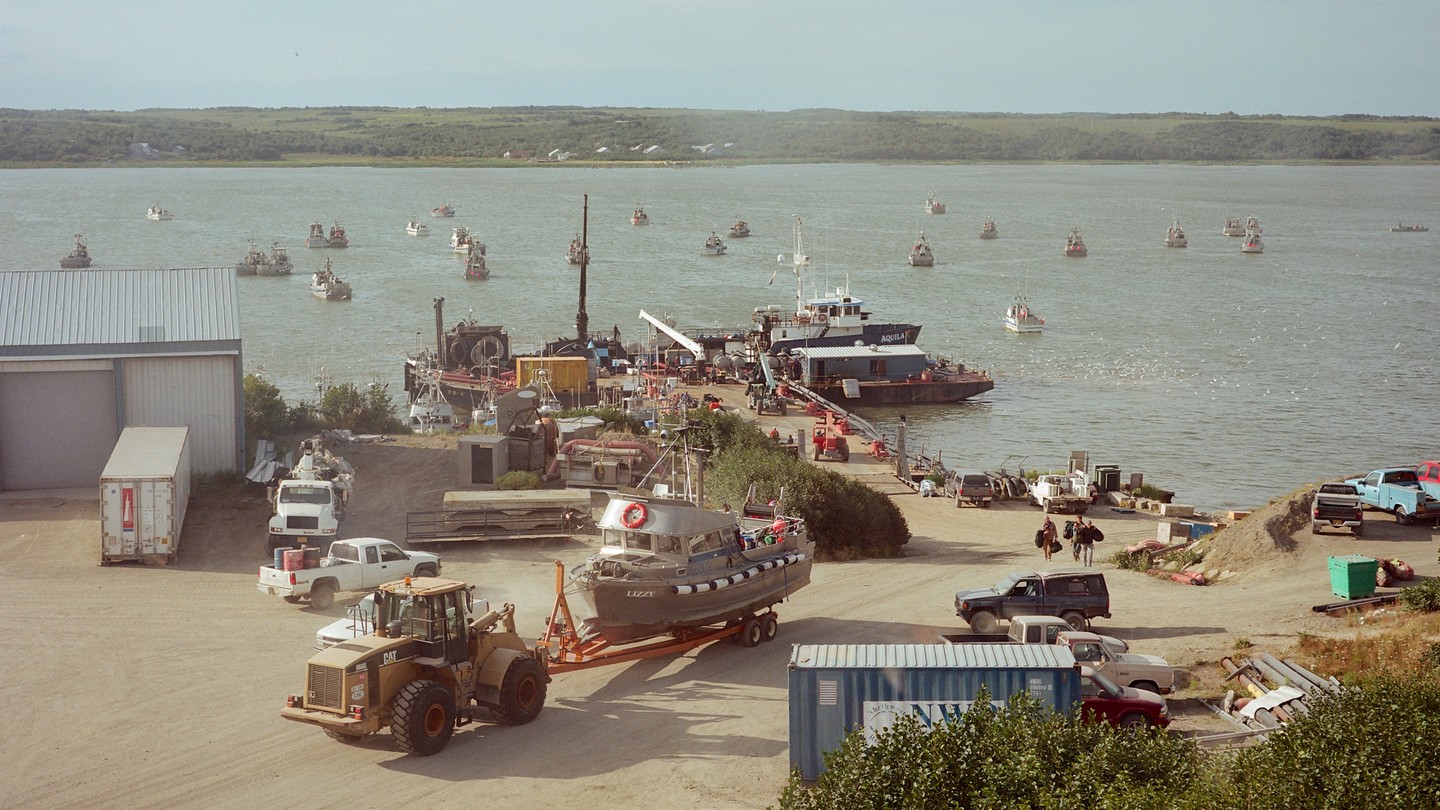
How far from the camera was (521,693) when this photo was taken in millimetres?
15719

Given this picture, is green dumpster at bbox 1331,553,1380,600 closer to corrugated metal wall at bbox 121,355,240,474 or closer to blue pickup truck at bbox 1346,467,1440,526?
blue pickup truck at bbox 1346,467,1440,526

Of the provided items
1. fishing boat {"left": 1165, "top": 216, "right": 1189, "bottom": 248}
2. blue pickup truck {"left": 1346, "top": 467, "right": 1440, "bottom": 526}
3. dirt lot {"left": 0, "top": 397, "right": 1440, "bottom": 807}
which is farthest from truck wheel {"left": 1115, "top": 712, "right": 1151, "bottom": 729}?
fishing boat {"left": 1165, "top": 216, "right": 1189, "bottom": 248}

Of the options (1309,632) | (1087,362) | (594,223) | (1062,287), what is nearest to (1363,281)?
(1062,287)

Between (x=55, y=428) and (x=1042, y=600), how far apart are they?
19413mm

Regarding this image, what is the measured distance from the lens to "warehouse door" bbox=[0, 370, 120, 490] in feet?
88.5

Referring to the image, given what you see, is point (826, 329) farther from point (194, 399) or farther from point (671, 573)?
point (671, 573)

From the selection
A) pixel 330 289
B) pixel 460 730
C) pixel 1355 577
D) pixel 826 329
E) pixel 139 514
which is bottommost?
pixel 460 730

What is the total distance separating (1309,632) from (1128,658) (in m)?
3.93

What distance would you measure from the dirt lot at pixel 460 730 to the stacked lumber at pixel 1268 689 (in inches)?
19.3

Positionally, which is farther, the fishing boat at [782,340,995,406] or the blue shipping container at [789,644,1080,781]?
the fishing boat at [782,340,995,406]

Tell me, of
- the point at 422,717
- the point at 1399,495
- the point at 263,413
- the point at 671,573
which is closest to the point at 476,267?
the point at 263,413

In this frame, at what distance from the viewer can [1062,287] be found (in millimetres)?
92000

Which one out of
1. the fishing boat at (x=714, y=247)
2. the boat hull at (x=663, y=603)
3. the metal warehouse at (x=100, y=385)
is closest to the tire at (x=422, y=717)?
the boat hull at (x=663, y=603)

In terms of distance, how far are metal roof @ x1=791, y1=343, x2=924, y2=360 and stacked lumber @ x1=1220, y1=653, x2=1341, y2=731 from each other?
36943mm
